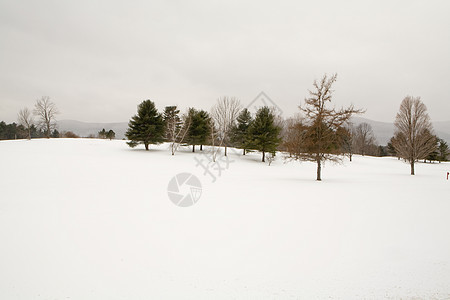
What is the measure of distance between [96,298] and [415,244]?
24.5 ft

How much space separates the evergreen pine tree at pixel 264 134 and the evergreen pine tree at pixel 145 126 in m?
16.3

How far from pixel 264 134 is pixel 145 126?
20.1 meters

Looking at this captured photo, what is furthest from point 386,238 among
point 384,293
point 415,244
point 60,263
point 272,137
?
point 272,137

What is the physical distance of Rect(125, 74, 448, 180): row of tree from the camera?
616 inches

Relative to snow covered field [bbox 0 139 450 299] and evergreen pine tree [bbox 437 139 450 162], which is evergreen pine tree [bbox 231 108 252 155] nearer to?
snow covered field [bbox 0 139 450 299]

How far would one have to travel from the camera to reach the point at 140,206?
7605 millimetres

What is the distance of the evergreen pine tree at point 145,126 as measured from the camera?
31.7 m

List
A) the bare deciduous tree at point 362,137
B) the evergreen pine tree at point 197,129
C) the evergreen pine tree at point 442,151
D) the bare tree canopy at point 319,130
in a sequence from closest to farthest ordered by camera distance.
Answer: the bare tree canopy at point 319,130 → the evergreen pine tree at point 197,129 → the evergreen pine tree at point 442,151 → the bare deciduous tree at point 362,137

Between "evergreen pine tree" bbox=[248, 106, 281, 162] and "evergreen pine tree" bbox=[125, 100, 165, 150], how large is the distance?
16.3 metres

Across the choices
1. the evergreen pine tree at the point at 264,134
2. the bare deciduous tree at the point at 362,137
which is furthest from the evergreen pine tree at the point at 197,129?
the bare deciduous tree at the point at 362,137

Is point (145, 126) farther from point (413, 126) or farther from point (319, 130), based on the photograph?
point (413, 126)

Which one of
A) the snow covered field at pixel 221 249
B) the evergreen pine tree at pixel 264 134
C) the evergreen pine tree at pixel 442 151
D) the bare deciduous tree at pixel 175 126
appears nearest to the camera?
the snow covered field at pixel 221 249

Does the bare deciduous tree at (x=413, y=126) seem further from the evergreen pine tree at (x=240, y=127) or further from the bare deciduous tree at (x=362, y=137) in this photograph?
the bare deciduous tree at (x=362, y=137)

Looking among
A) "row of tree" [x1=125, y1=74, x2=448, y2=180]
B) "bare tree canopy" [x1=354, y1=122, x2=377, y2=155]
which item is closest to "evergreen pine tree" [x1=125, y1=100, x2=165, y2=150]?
"row of tree" [x1=125, y1=74, x2=448, y2=180]
